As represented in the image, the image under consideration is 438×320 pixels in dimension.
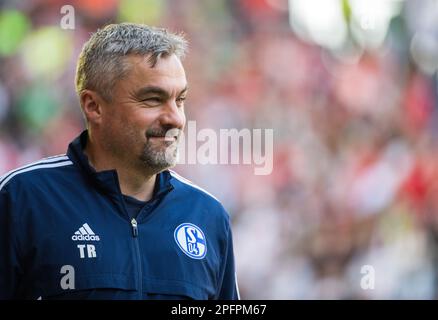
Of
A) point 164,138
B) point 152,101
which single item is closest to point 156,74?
point 152,101

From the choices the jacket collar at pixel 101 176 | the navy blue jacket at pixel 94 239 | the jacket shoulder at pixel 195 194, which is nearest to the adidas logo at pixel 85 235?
the navy blue jacket at pixel 94 239

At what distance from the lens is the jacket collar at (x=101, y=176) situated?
228 centimetres

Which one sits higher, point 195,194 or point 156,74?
point 156,74

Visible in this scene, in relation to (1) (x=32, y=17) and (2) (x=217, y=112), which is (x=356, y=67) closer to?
(2) (x=217, y=112)

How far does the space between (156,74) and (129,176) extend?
29 centimetres

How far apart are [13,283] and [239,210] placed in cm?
236

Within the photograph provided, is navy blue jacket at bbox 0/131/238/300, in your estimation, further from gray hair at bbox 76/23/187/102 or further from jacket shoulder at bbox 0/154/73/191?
gray hair at bbox 76/23/187/102

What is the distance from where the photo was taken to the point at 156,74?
231cm

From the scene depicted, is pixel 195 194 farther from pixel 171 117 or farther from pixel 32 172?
pixel 32 172

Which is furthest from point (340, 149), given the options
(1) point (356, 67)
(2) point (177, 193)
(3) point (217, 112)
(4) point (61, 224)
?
(4) point (61, 224)

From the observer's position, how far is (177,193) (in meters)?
2.44

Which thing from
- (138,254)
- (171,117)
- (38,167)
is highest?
(171,117)

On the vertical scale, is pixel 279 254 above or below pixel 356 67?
below

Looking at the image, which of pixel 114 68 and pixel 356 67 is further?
pixel 356 67
